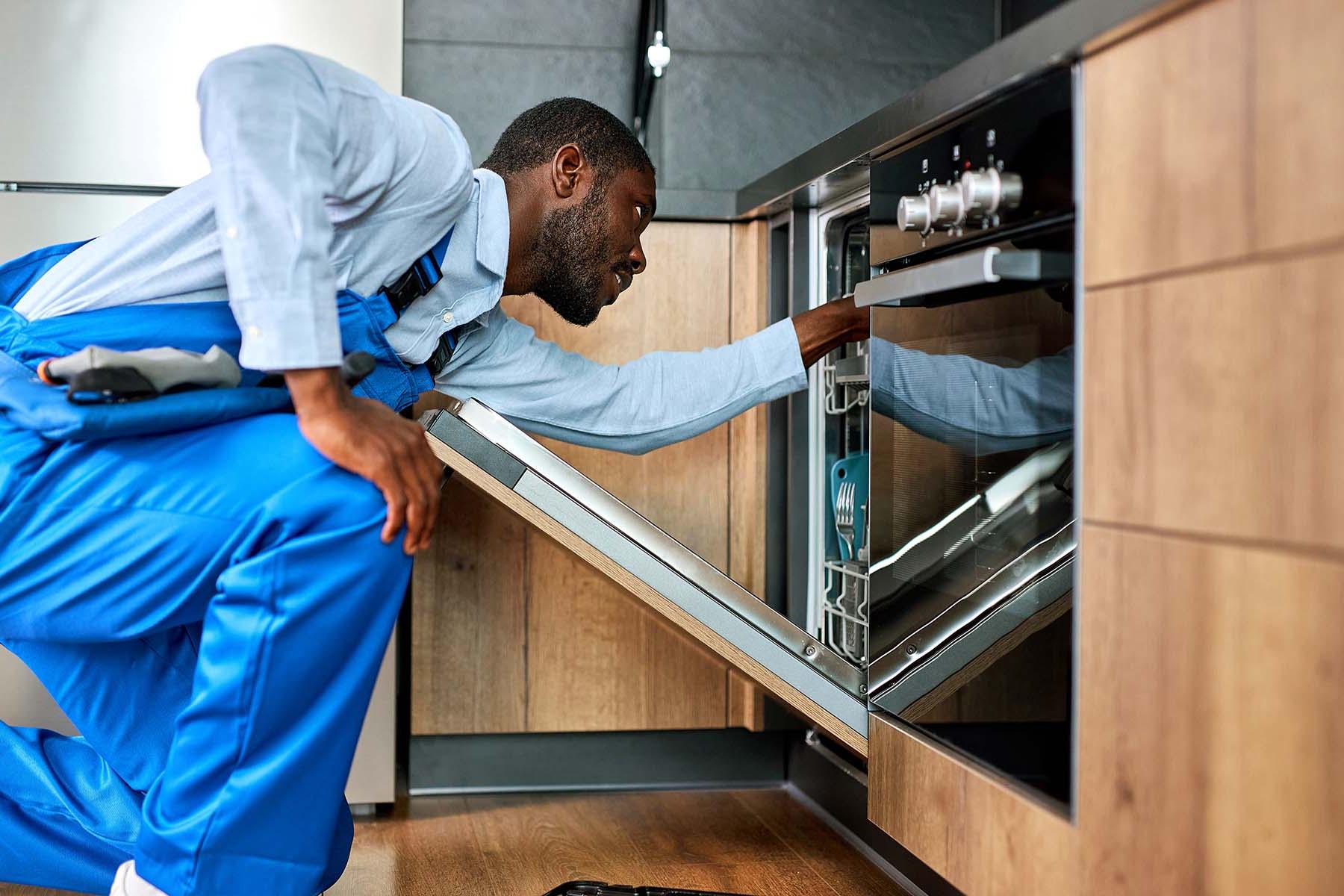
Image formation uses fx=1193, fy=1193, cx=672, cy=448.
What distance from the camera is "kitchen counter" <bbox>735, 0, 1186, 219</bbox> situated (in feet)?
3.03

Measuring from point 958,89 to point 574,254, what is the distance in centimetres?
58

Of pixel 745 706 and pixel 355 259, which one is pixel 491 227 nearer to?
pixel 355 259

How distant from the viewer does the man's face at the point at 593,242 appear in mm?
1534

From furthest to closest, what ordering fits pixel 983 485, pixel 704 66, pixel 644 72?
pixel 704 66 < pixel 644 72 < pixel 983 485

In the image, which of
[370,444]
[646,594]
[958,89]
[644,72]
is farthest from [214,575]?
Result: [644,72]

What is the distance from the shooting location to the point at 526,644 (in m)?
2.00

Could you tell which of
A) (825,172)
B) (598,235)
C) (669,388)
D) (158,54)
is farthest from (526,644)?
(158,54)

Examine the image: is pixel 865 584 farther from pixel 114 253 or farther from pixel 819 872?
pixel 114 253

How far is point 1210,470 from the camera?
0.82m

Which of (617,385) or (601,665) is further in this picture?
(601,665)

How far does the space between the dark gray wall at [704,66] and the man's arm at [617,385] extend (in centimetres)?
75

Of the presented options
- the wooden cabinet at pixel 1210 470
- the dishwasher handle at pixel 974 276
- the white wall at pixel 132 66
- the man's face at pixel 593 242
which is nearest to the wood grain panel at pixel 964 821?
the wooden cabinet at pixel 1210 470

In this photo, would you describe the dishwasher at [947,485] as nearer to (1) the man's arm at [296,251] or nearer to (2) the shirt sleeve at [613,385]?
(2) the shirt sleeve at [613,385]

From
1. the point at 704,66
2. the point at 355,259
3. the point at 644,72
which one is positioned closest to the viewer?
the point at 355,259
